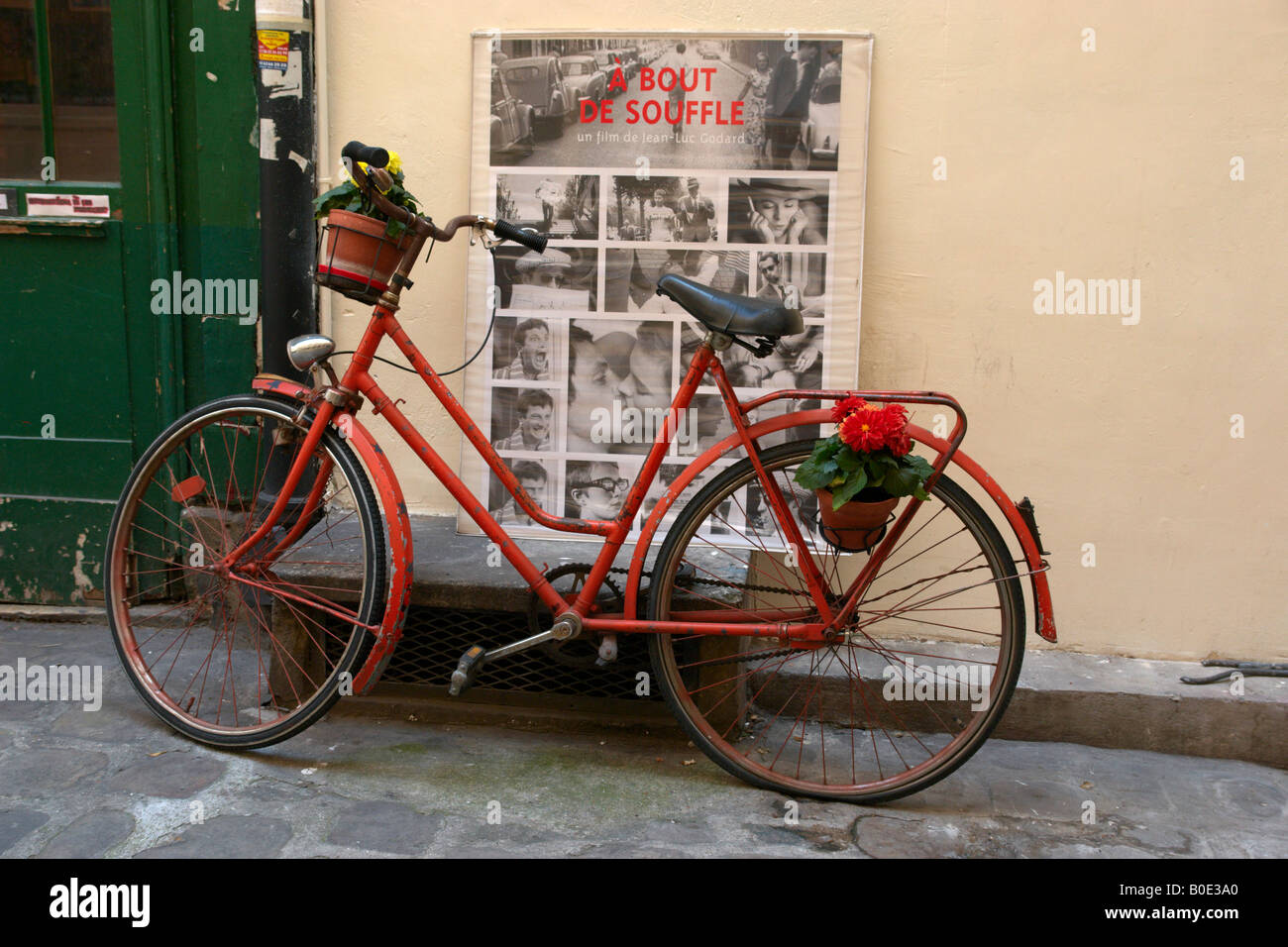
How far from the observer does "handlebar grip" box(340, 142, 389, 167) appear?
2.77m

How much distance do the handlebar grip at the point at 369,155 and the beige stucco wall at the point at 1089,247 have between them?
96 centimetres

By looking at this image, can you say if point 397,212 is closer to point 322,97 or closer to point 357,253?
point 357,253

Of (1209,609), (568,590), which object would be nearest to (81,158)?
(568,590)

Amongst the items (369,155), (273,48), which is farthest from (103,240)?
(369,155)

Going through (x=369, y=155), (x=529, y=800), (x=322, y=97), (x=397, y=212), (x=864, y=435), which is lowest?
(x=529, y=800)

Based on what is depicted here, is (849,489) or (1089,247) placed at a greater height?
(1089,247)

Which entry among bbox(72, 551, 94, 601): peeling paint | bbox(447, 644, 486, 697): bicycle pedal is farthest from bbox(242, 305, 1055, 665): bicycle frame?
bbox(72, 551, 94, 601): peeling paint

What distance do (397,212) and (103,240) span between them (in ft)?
5.41

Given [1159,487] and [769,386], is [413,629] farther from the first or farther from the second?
[1159,487]

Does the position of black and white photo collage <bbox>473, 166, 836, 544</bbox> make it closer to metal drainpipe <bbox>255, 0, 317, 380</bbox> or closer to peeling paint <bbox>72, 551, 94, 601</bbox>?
metal drainpipe <bbox>255, 0, 317, 380</bbox>

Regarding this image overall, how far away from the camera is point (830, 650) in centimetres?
329

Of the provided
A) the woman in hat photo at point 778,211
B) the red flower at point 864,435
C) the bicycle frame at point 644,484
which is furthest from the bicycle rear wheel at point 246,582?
the woman in hat photo at point 778,211

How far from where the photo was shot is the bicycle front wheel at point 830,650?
9.75 feet

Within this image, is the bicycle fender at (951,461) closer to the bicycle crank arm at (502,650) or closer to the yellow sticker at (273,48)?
the bicycle crank arm at (502,650)
